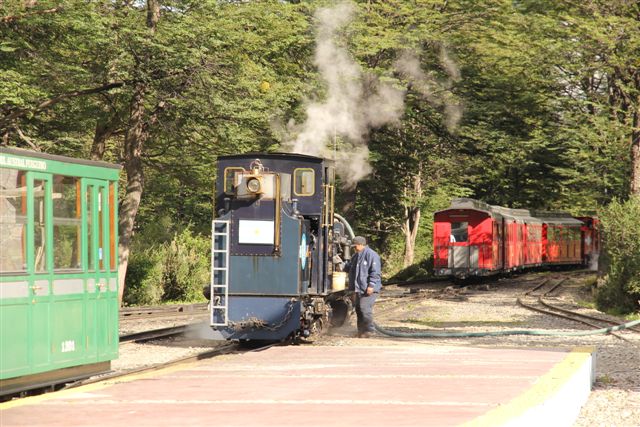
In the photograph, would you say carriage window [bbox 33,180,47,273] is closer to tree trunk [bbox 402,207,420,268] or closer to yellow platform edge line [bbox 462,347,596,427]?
yellow platform edge line [bbox 462,347,596,427]

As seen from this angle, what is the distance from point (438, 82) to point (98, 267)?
1093 inches

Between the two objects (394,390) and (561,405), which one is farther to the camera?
(394,390)

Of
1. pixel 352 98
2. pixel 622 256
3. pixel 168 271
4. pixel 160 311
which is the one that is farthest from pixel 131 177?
pixel 622 256

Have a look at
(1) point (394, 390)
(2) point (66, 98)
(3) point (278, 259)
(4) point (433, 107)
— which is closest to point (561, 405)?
(1) point (394, 390)

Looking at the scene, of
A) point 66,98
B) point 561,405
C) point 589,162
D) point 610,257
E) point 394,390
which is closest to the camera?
point 561,405

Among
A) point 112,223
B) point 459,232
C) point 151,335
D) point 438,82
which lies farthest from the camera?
point 459,232

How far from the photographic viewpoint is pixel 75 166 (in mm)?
11320

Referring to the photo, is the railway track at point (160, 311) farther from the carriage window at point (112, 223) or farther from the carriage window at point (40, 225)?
the carriage window at point (40, 225)

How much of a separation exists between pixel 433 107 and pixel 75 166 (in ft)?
91.4

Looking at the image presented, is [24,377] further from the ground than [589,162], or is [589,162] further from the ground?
[589,162]

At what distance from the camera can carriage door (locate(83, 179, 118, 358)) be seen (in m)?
11.6

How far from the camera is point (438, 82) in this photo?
3819 centimetres

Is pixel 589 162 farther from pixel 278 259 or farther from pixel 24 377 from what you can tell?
pixel 24 377

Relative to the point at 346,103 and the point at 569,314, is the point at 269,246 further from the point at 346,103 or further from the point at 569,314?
the point at 346,103
